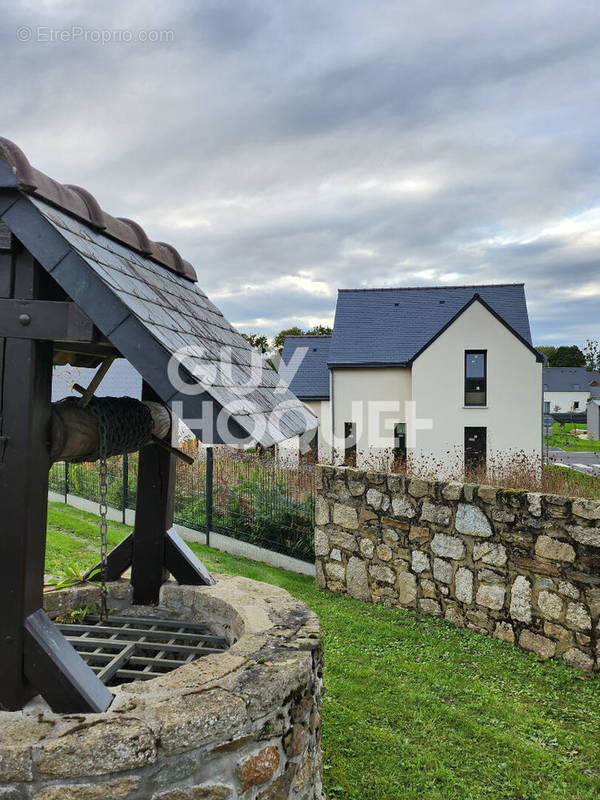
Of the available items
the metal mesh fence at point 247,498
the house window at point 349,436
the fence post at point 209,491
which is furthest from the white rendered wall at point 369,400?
the fence post at point 209,491

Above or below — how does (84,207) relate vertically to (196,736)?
above

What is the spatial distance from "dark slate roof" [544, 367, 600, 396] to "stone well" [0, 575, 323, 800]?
65.5 metres

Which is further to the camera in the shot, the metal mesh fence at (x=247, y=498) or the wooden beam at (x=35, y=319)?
the metal mesh fence at (x=247, y=498)

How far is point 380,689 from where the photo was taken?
5.03 m

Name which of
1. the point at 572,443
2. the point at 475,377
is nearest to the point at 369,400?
the point at 475,377

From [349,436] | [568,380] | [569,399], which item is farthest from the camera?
[568,380]

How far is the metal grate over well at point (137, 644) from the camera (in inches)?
121

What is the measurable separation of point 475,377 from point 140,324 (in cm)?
1935

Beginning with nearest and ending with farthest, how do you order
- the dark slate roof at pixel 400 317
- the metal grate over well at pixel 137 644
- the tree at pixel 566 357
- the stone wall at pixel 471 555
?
the metal grate over well at pixel 137 644 → the stone wall at pixel 471 555 → the dark slate roof at pixel 400 317 → the tree at pixel 566 357

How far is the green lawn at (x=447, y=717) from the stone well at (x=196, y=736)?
1071 mm

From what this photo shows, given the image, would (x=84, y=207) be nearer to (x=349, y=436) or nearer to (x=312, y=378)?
(x=349, y=436)

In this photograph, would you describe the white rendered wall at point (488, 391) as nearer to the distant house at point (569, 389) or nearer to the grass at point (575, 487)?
the grass at point (575, 487)

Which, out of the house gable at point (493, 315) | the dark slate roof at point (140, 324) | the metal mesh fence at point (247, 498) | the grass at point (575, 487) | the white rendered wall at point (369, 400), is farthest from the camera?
the white rendered wall at point (369, 400)

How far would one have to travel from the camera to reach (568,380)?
209ft
